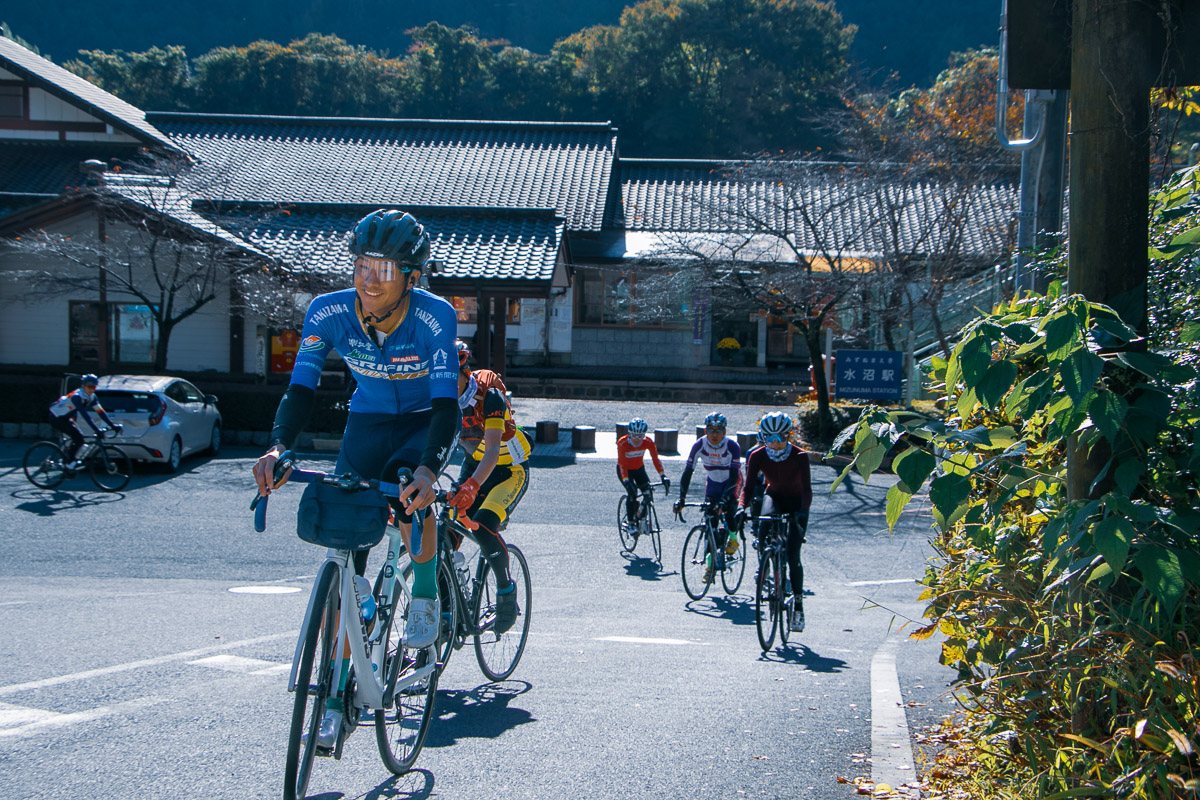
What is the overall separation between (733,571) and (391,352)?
23.1ft

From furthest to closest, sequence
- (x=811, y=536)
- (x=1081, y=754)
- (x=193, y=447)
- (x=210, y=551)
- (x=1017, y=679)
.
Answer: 1. (x=193, y=447)
2. (x=811, y=536)
3. (x=210, y=551)
4. (x=1017, y=679)
5. (x=1081, y=754)

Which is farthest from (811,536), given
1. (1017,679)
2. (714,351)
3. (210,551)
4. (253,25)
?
(253,25)

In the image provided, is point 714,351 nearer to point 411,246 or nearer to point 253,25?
point 411,246

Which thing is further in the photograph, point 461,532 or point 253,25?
point 253,25

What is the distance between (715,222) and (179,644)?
57.9 feet

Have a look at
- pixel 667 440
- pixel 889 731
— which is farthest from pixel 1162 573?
pixel 667 440

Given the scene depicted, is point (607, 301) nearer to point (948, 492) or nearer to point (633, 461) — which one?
point (633, 461)

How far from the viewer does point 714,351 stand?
31.4m

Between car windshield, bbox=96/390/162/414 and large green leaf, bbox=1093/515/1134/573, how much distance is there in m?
16.0

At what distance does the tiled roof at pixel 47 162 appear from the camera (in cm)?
2606

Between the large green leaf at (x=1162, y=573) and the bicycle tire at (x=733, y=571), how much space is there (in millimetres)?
7201

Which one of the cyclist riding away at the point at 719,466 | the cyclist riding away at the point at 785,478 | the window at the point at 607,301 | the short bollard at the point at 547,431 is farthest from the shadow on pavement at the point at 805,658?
the window at the point at 607,301

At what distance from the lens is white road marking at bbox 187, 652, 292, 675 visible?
582cm

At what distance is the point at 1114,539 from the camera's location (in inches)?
117
